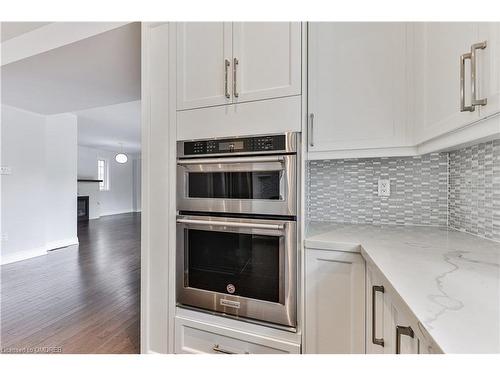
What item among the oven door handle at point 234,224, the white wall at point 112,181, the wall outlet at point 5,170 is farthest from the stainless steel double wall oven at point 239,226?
the white wall at point 112,181

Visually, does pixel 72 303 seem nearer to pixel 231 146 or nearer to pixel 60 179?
pixel 231 146

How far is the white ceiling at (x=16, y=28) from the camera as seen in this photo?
1.98 m

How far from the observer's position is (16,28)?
2.06 m

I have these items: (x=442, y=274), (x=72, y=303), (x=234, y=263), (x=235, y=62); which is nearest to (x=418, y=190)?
(x=442, y=274)

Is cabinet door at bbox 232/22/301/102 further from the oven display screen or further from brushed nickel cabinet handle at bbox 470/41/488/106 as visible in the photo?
brushed nickel cabinet handle at bbox 470/41/488/106

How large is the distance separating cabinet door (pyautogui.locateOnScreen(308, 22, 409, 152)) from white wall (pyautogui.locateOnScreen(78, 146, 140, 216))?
8.64m

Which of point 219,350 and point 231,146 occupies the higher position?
point 231,146

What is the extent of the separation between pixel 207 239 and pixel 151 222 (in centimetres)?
37

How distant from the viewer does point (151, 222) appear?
4.91 ft

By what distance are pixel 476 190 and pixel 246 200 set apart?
1.20 meters

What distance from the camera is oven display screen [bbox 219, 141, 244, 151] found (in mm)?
1320

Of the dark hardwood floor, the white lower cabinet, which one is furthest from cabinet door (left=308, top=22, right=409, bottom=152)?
the dark hardwood floor
